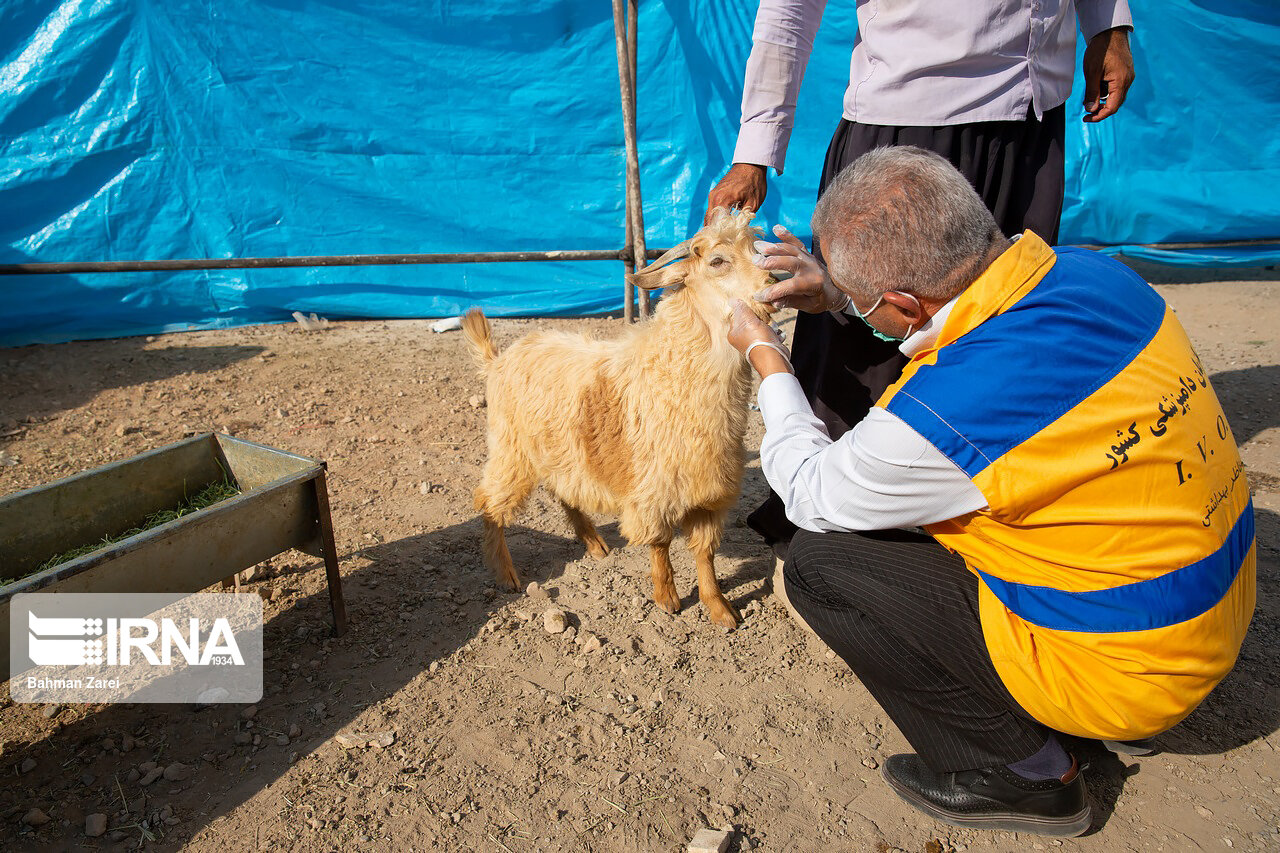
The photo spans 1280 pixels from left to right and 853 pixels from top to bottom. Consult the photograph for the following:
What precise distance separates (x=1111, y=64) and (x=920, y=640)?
8.10ft

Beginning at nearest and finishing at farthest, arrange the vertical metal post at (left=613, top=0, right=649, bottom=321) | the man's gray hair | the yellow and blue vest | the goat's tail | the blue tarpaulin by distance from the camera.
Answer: the yellow and blue vest < the man's gray hair < the goat's tail < the vertical metal post at (left=613, top=0, right=649, bottom=321) < the blue tarpaulin

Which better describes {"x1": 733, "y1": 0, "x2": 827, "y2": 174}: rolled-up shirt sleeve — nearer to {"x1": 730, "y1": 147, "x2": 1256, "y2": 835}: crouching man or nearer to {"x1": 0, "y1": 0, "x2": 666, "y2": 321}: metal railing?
{"x1": 730, "y1": 147, "x2": 1256, "y2": 835}: crouching man

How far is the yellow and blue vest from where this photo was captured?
5.69 feet

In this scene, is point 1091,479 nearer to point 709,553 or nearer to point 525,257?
point 709,553

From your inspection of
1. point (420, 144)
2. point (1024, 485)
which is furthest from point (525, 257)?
point (1024, 485)

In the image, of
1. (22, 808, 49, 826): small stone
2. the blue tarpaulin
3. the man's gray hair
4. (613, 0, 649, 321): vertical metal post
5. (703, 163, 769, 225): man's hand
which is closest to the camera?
the man's gray hair

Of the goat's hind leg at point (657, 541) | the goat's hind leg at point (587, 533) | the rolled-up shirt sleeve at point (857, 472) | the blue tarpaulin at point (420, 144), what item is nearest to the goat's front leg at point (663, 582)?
the goat's hind leg at point (657, 541)

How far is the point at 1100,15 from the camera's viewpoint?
301 cm

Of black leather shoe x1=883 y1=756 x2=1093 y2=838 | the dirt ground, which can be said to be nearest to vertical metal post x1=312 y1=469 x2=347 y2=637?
the dirt ground

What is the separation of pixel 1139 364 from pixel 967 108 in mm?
1368

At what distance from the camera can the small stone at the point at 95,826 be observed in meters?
2.26

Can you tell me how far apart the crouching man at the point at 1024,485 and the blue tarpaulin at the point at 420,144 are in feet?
18.6

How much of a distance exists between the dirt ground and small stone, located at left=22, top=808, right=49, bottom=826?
0.03 metres

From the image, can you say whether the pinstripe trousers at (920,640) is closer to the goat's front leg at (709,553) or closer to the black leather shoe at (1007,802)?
the black leather shoe at (1007,802)
